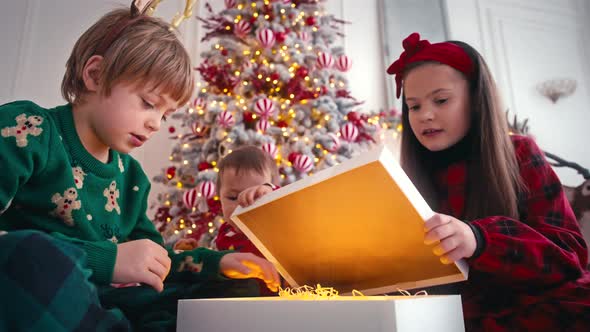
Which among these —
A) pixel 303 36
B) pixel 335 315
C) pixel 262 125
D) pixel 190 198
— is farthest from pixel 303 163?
pixel 335 315

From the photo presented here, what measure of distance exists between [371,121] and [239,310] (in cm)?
198

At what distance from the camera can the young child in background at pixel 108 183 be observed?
51 cm

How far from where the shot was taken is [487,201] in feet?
2.46

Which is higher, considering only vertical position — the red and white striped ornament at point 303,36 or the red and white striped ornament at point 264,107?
the red and white striped ornament at point 303,36

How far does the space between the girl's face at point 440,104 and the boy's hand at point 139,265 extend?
0.62 m

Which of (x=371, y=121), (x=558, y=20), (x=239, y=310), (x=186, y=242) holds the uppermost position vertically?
(x=558, y=20)

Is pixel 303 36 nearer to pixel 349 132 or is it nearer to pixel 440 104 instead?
pixel 349 132

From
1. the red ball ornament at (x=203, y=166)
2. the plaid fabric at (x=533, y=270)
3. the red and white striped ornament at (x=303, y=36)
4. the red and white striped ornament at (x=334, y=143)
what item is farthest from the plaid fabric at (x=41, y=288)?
the red and white striped ornament at (x=303, y=36)

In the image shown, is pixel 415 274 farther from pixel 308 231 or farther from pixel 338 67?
pixel 338 67

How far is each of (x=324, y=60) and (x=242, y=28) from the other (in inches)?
18.8

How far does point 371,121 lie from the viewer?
90.4 inches

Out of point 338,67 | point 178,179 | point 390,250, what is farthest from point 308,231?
point 338,67

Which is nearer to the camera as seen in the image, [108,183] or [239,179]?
[108,183]

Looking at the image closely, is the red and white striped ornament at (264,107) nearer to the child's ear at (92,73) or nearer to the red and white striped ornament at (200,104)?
the red and white striped ornament at (200,104)
